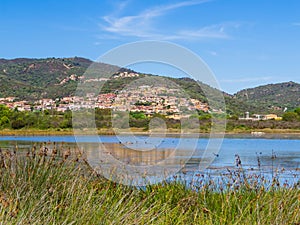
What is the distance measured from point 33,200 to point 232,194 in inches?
104

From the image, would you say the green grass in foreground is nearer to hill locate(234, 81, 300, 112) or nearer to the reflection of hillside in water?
the reflection of hillside in water

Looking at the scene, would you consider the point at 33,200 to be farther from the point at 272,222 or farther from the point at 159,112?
the point at 159,112

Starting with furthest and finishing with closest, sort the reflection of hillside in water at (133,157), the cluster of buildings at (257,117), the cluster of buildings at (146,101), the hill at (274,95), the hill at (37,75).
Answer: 1. the hill at (274,95)
2. the hill at (37,75)
3. the cluster of buildings at (257,117)
4. the reflection of hillside in water at (133,157)
5. the cluster of buildings at (146,101)

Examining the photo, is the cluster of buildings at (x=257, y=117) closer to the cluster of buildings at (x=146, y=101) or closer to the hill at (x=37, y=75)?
the hill at (x=37, y=75)

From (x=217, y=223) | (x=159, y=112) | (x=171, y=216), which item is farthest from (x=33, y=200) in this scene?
(x=159, y=112)

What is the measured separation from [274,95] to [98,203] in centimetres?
10322

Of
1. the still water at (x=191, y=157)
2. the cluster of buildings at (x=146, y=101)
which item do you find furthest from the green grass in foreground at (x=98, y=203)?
the cluster of buildings at (x=146, y=101)

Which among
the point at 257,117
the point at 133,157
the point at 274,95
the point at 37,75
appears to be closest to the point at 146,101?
the point at 133,157

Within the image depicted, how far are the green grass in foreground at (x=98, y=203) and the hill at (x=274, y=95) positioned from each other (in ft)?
283

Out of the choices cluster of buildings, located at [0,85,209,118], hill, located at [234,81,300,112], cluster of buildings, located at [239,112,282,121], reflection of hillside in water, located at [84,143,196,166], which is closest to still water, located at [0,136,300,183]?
reflection of hillside in water, located at [84,143,196,166]

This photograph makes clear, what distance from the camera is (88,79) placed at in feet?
42.0

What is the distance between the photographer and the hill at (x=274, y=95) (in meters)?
96.5

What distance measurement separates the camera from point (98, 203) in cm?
614

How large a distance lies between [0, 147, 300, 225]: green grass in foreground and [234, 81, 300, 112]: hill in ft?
283
